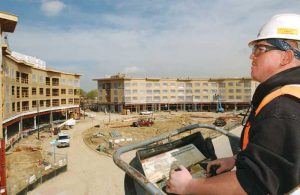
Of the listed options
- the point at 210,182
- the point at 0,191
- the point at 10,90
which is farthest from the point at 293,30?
the point at 10,90

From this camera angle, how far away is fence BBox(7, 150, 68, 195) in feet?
69.2

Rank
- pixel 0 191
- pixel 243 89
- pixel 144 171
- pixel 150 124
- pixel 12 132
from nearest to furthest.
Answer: pixel 144 171 < pixel 0 191 < pixel 12 132 < pixel 150 124 < pixel 243 89

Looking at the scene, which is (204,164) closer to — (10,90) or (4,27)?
(4,27)

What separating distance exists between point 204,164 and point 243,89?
298 ft

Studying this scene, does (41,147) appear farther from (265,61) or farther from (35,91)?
(265,61)

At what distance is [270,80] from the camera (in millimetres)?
2240

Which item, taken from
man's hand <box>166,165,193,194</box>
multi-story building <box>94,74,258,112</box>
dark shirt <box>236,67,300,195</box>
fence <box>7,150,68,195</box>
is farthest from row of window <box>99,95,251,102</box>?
dark shirt <box>236,67,300,195</box>

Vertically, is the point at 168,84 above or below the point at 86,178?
above

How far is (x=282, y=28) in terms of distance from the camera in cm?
238

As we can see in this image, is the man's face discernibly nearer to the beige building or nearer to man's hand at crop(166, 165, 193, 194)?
man's hand at crop(166, 165, 193, 194)

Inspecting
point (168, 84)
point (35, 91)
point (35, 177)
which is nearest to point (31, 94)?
point (35, 91)

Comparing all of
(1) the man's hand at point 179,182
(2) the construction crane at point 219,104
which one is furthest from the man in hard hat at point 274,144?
(2) the construction crane at point 219,104

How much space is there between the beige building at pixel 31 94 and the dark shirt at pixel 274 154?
30.7 metres

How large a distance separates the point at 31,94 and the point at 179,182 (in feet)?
181
